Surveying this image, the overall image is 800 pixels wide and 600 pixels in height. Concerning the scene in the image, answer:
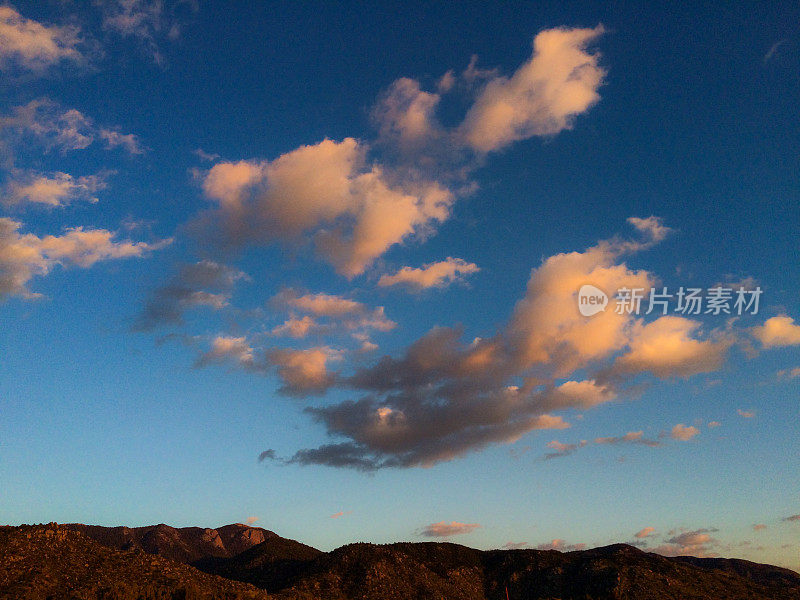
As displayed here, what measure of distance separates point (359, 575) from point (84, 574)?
60548 mm

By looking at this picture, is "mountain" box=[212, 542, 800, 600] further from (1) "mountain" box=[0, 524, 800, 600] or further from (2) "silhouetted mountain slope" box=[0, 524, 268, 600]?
(2) "silhouetted mountain slope" box=[0, 524, 268, 600]

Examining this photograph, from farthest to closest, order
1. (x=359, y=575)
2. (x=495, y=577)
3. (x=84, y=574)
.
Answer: (x=495, y=577) → (x=359, y=575) → (x=84, y=574)

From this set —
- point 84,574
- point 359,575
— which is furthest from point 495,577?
point 84,574

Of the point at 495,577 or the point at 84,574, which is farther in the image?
the point at 495,577

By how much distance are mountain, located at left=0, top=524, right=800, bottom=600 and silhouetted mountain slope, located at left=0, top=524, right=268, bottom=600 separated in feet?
0.49

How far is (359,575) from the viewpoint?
125 meters

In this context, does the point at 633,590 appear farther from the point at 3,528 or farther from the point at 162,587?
the point at 3,528

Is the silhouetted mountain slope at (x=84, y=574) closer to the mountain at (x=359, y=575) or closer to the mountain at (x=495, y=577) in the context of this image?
the mountain at (x=359, y=575)

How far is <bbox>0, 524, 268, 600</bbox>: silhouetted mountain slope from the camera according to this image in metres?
72.6

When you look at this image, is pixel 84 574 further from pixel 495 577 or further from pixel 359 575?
pixel 495 577

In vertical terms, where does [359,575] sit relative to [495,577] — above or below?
above

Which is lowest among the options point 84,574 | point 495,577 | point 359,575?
point 495,577

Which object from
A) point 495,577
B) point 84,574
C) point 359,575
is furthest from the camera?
point 495,577

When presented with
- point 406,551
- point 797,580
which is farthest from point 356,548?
point 797,580
